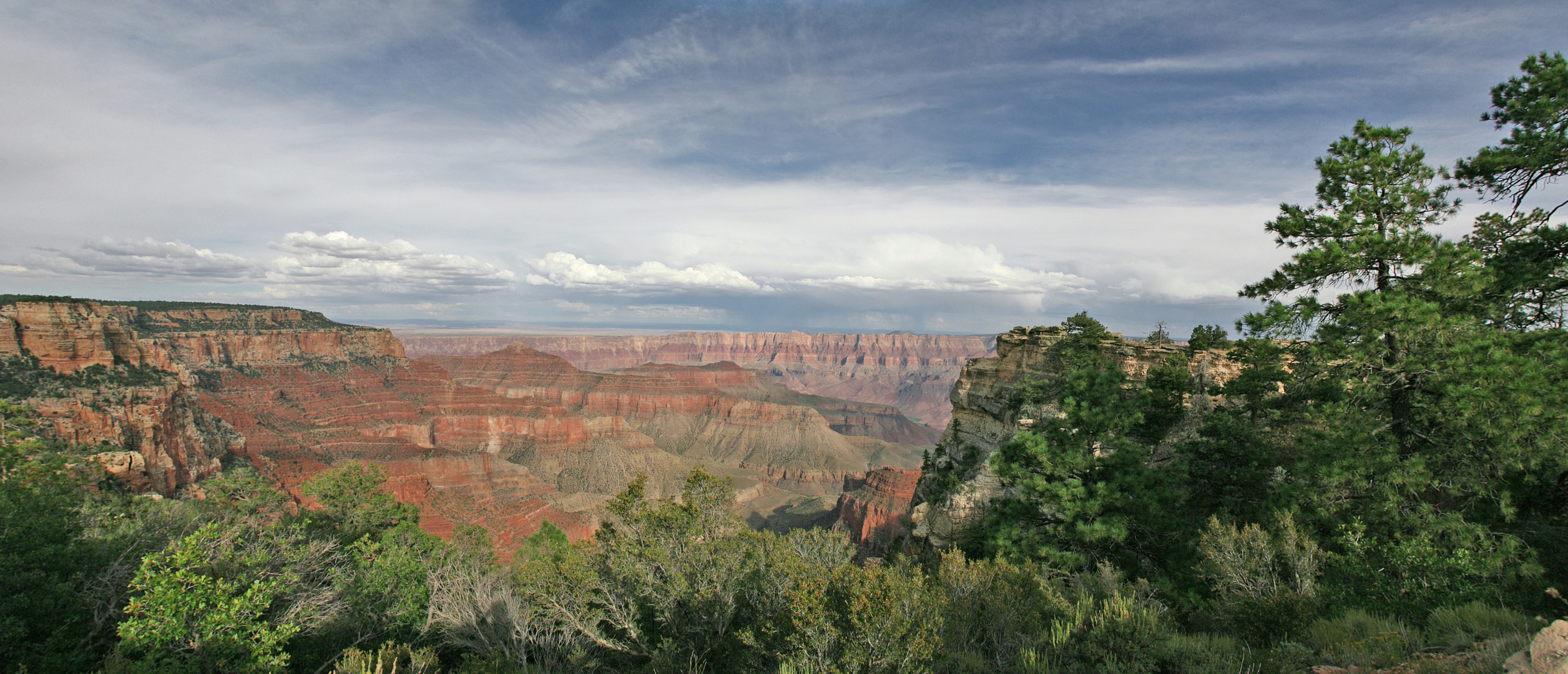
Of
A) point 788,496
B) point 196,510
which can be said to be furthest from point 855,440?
point 196,510

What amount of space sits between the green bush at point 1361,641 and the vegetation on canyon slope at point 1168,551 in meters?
0.06

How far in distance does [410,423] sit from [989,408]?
369 feet

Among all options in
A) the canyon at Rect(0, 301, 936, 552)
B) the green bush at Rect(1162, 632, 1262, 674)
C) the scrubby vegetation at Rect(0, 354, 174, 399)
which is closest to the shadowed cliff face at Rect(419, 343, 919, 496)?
the canyon at Rect(0, 301, 936, 552)

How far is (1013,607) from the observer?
13391 millimetres

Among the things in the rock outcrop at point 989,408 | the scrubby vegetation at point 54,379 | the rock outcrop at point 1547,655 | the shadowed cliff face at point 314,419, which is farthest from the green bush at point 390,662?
the scrubby vegetation at point 54,379

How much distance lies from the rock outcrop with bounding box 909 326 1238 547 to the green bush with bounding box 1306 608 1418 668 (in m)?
17.2

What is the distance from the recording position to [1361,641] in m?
8.68

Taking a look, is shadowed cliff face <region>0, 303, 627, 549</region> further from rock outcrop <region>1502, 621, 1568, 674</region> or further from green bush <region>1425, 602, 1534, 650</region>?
rock outcrop <region>1502, 621, 1568, 674</region>

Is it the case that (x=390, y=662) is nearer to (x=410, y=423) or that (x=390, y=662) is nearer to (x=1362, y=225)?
(x=1362, y=225)

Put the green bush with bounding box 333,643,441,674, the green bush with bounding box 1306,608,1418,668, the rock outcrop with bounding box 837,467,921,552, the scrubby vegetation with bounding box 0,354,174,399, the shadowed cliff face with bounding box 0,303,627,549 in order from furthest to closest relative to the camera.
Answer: the rock outcrop with bounding box 837,467,921,552 → the shadowed cliff face with bounding box 0,303,627,549 → the scrubby vegetation with bounding box 0,354,174,399 → the green bush with bounding box 333,643,441,674 → the green bush with bounding box 1306,608,1418,668

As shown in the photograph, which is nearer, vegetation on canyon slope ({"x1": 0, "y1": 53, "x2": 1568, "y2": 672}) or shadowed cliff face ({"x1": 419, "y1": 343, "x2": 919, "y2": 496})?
vegetation on canyon slope ({"x1": 0, "y1": 53, "x2": 1568, "y2": 672})

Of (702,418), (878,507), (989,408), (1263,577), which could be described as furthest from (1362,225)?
(702,418)

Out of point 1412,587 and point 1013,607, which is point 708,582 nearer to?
point 1013,607

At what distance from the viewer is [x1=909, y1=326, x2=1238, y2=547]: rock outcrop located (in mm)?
30750
